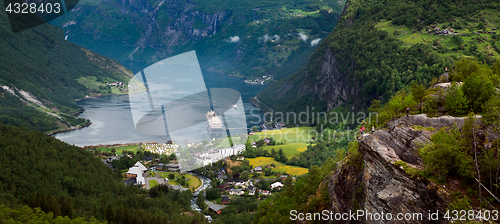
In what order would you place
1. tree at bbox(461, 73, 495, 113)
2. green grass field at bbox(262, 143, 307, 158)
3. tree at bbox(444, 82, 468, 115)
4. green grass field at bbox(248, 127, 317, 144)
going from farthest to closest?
green grass field at bbox(248, 127, 317, 144), green grass field at bbox(262, 143, 307, 158), tree at bbox(444, 82, 468, 115), tree at bbox(461, 73, 495, 113)

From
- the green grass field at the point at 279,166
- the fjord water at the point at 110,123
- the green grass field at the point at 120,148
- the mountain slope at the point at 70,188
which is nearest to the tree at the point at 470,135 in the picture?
the mountain slope at the point at 70,188

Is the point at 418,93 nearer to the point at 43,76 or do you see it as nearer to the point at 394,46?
the point at 394,46

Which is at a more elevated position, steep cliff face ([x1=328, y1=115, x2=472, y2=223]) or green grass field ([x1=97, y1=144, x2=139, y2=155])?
steep cliff face ([x1=328, y1=115, x2=472, y2=223])

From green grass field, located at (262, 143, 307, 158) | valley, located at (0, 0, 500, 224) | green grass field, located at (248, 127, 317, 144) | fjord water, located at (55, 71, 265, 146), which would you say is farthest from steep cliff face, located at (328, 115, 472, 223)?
fjord water, located at (55, 71, 265, 146)

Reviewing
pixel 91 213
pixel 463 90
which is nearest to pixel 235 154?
pixel 91 213

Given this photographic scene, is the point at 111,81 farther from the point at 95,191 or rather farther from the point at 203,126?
the point at 95,191

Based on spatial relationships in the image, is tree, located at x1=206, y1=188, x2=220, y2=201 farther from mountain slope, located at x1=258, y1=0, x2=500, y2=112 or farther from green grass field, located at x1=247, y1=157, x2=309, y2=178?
mountain slope, located at x1=258, y1=0, x2=500, y2=112
